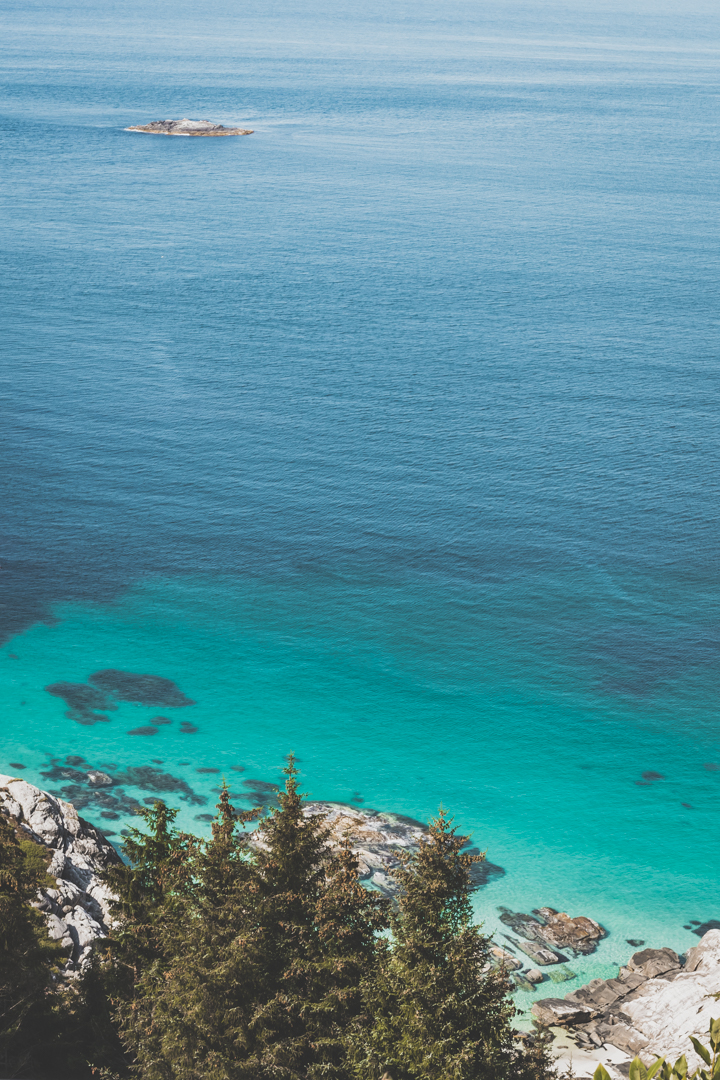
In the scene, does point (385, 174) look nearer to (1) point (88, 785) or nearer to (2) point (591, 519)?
(2) point (591, 519)

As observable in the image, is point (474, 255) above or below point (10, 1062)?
above

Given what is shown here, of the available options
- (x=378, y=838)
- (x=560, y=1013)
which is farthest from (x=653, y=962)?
(x=378, y=838)

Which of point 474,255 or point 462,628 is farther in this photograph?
point 474,255

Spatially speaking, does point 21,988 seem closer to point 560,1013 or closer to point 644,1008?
point 560,1013

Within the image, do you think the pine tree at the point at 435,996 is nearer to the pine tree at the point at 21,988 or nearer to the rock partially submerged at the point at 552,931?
the pine tree at the point at 21,988

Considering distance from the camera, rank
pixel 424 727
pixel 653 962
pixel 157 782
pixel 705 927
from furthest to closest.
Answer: pixel 424 727 < pixel 157 782 < pixel 705 927 < pixel 653 962

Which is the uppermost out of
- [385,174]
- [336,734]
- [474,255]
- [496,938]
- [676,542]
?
[385,174]

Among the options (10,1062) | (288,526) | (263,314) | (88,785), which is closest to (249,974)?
(10,1062)
